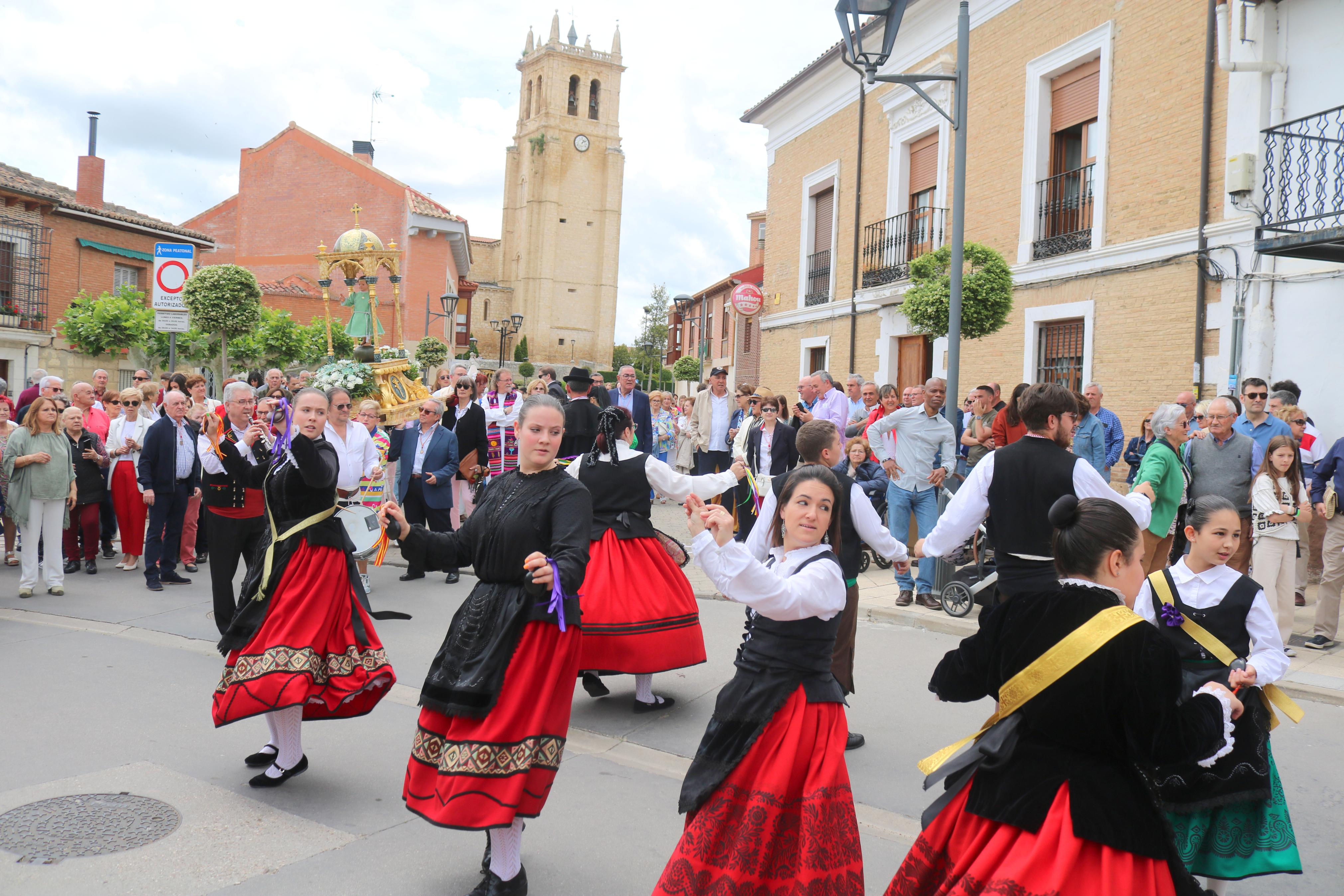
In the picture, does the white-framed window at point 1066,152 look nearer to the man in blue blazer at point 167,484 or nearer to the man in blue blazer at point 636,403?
the man in blue blazer at point 636,403

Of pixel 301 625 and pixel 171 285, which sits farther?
pixel 171 285

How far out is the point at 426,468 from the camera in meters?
10.5

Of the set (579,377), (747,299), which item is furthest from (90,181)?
(579,377)

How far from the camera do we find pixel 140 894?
11.7ft

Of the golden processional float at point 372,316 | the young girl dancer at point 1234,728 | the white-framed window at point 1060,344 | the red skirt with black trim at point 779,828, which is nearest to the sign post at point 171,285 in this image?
the golden processional float at point 372,316

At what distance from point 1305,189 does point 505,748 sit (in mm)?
10395

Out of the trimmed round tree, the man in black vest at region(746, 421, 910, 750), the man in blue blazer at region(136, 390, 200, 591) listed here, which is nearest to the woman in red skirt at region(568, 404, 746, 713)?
the man in black vest at region(746, 421, 910, 750)

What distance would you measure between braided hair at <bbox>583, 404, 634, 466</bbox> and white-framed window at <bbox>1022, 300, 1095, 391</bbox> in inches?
353

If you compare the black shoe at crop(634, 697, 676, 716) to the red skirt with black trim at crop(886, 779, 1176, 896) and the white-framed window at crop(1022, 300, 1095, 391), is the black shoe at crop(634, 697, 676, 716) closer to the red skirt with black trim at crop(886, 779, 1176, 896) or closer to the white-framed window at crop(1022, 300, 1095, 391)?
the red skirt with black trim at crop(886, 779, 1176, 896)

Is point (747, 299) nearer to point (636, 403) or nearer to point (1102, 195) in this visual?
point (1102, 195)

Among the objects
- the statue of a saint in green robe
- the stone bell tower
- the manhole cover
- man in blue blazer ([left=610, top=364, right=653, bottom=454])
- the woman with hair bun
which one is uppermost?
the stone bell tower

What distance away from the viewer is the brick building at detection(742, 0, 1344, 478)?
1074cm

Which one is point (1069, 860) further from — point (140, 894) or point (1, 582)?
point (1, 582)

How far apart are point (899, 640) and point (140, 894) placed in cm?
566
